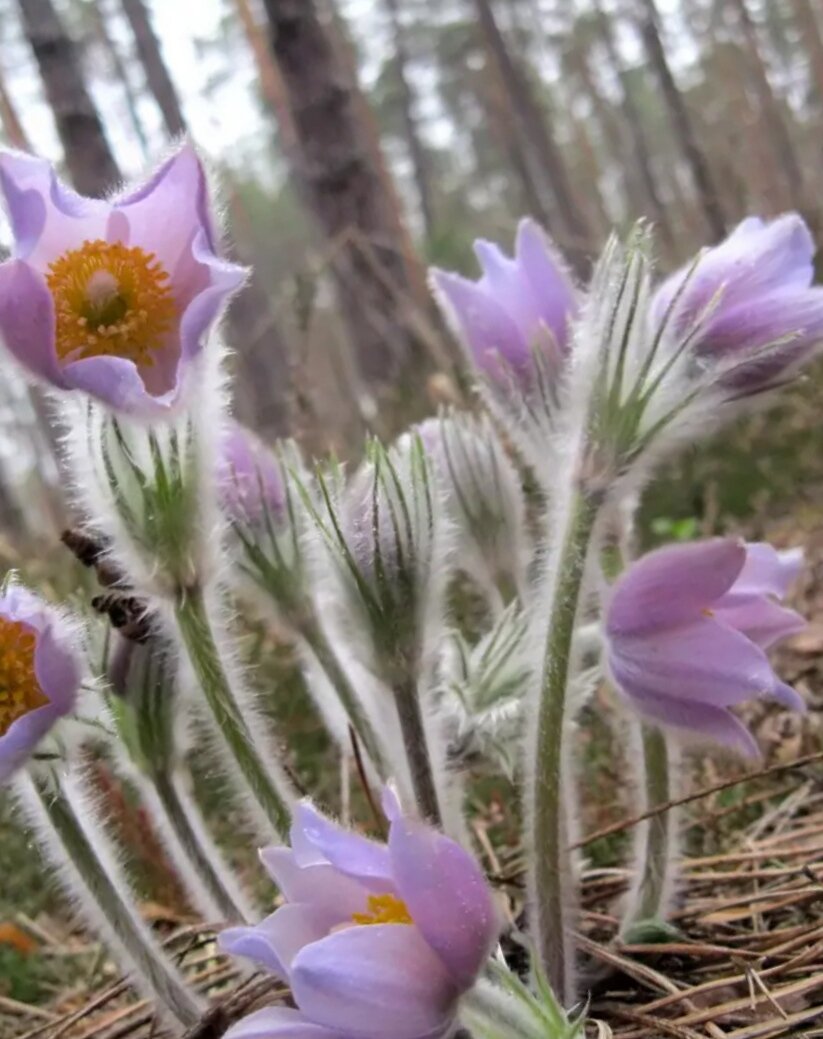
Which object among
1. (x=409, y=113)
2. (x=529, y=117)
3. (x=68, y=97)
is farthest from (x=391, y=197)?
(x=409, y=113)

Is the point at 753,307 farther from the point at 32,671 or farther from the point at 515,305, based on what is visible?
the point at 32,671

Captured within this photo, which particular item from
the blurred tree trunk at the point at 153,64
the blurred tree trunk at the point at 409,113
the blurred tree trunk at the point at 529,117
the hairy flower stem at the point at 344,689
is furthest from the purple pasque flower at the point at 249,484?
the blurred tree trunk at the point at 409,113

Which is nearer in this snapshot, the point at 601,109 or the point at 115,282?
the point at 115,282

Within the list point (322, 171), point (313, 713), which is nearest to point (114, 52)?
point (322, 171)

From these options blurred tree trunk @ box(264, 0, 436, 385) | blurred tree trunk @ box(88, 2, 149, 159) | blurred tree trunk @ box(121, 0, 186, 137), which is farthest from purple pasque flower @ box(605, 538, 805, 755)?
blurred tree trunk @ box(88, 2, 149, 159)

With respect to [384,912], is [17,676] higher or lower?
higher

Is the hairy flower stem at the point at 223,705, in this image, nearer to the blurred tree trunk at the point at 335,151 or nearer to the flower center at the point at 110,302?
the flower center at the point at 110,302
